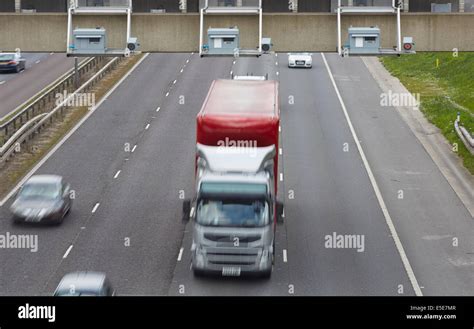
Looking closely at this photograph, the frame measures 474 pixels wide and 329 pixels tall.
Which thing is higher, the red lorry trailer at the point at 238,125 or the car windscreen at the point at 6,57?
the car windscreen at the point at 6,57

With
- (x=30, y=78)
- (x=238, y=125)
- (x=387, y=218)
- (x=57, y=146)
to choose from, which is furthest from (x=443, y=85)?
(x=238, y=125)

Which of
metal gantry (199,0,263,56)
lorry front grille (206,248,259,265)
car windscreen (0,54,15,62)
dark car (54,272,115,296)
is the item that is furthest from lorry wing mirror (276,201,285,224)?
car windscreen (0,54,15,62)

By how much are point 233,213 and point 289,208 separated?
927 cm

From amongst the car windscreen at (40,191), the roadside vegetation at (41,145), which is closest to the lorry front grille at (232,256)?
the car windscreen at (40,191)

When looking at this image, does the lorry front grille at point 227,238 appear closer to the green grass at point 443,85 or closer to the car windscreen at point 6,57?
the green grass at point 443,85

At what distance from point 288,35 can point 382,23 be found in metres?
3.21

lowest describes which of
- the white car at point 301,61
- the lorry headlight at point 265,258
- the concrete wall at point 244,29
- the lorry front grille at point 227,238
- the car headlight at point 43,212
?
the lorry headlight at point 265,258

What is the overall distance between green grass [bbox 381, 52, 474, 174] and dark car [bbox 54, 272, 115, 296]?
2346 centimetres

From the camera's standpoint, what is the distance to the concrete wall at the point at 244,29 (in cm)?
4050

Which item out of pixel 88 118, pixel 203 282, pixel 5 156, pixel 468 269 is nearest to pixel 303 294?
pixel 203 282

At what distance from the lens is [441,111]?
61.6 metres

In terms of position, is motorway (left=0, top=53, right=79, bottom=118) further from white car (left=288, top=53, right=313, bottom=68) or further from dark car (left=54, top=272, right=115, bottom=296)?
dark car (left=54, top=272, right=115, bottom=296)

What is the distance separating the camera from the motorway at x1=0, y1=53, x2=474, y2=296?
33.7m

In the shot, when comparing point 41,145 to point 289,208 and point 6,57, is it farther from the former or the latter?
point 6,57
